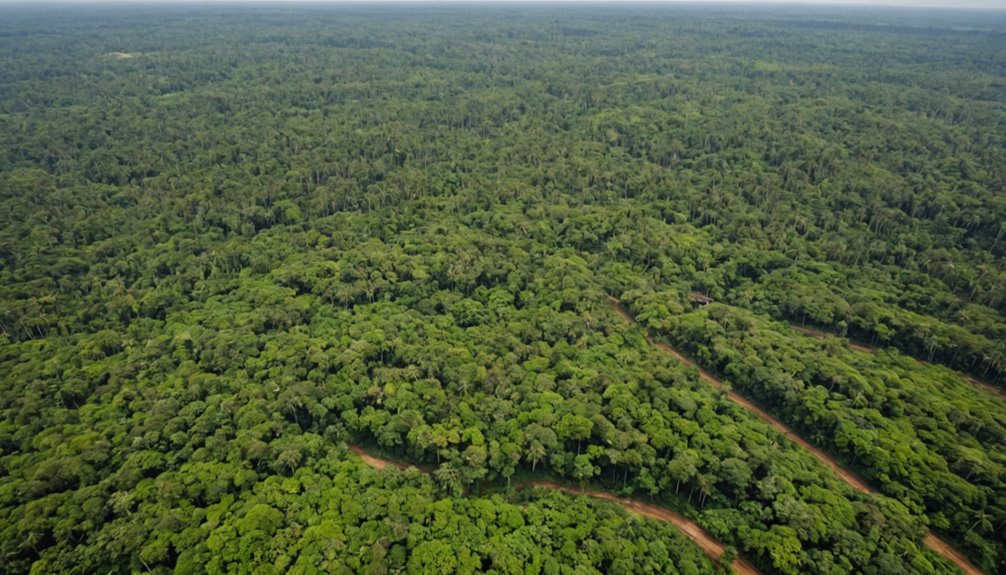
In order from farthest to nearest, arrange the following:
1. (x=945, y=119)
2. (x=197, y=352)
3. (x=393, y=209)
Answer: (x=945, y=119)
(x=393, y=209)
(x=197, y=352)

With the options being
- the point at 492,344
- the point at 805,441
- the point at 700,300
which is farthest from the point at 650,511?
the point at 700,300

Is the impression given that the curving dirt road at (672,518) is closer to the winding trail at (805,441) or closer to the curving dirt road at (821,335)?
the winding trail at (805,441)

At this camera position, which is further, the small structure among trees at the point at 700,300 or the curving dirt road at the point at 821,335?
the small structure among trees at the point at 700,300

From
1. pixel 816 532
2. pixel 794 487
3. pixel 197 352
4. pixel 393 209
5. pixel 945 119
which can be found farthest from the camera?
pixel 945 119

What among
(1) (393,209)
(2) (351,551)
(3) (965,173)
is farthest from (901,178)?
(2) (351,551)

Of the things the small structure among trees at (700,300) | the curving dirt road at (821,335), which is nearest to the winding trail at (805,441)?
the curving dirt road at (821,335)

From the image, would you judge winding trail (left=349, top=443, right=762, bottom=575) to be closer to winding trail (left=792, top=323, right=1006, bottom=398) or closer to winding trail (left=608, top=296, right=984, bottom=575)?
winding trail (left=608, top=296, right=984, bottom=575)

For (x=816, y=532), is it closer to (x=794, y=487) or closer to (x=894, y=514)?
(x=794, y=487)
